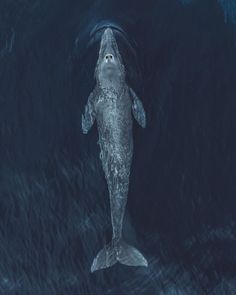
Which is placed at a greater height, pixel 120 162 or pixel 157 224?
pixel 120 162

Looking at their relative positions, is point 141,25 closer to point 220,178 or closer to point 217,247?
point 220,178

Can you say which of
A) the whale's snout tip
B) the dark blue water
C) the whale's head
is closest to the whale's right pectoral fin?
the dark blue water

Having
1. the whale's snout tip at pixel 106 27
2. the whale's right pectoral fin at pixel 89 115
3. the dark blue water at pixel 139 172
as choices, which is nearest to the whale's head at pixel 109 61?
the whale's snout tip at pixel 106 27

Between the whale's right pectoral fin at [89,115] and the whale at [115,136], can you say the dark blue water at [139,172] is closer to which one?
the whale's right pectoral fin at [89,115]

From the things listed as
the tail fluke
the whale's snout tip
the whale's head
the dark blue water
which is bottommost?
the tail fluke

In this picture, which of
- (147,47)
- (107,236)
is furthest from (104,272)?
(147,47)

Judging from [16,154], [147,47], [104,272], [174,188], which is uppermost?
[147,47]

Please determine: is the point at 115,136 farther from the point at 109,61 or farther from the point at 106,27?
the point at 106,27

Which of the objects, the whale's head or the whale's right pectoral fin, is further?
the whale's head

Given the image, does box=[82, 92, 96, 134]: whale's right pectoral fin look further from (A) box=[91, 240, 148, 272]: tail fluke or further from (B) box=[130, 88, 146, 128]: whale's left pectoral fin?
(A) box=[91, 240, 148, 272]: tail fluke
